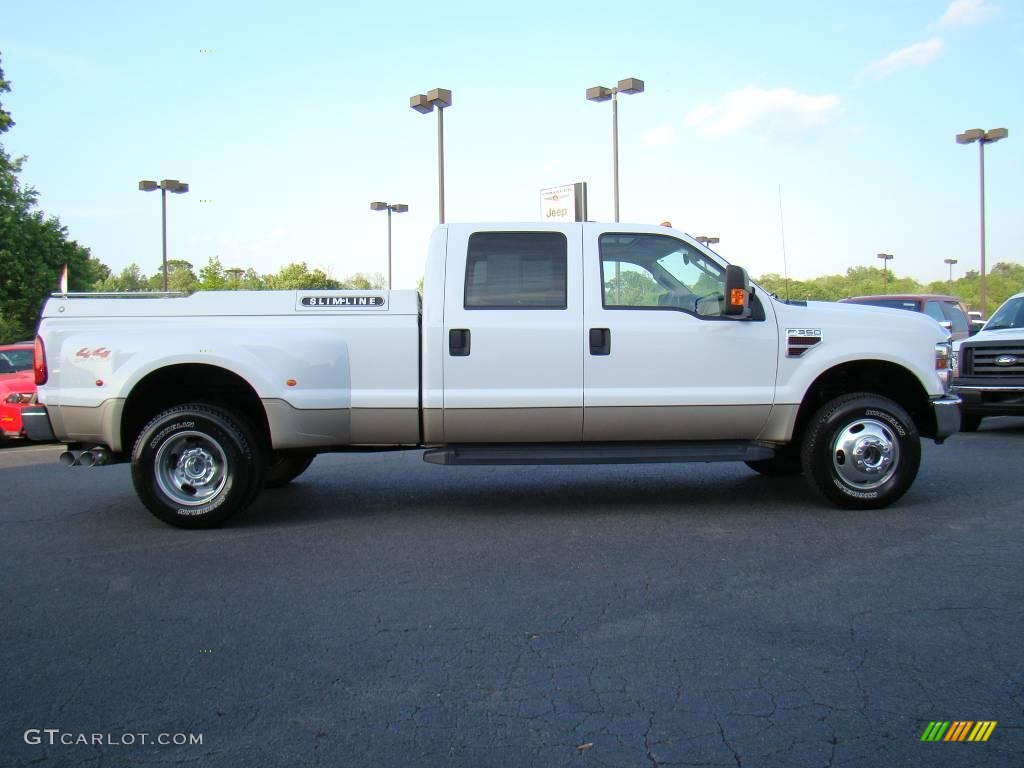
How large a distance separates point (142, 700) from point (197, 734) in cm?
43

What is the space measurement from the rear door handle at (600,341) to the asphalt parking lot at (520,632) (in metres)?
1.21

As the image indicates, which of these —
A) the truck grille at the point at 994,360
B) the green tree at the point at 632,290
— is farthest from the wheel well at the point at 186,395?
the truck grille at the point at 994,360

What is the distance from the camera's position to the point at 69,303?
6371mm

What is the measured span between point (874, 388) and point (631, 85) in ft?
52.4

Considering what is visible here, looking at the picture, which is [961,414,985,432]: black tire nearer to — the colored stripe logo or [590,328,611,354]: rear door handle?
[590,328,611,354]: rear door handle

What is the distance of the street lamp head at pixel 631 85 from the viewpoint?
21.5 meters

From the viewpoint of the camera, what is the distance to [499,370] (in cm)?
643

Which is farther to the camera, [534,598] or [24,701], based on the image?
[534,598]

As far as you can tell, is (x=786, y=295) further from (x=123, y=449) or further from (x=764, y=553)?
(x=123, y=449)

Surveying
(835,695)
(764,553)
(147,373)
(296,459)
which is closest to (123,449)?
(147,373)

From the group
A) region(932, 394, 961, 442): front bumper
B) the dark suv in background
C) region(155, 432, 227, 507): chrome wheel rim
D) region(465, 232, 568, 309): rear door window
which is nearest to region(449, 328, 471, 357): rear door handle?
region(465, 232, 568, 309): rear door window

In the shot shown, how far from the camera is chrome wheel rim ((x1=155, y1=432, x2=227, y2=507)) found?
6.33m

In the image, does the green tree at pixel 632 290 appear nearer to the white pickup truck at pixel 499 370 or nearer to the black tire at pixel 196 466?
the white pickup truck at pixel 499 370

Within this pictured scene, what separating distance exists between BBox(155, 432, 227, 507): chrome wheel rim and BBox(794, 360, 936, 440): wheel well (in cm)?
427
